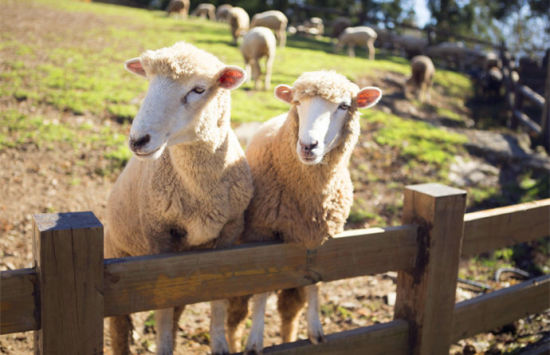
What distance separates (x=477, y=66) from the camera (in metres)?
19.5

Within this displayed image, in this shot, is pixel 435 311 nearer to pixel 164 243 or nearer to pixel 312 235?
pixel 312 235

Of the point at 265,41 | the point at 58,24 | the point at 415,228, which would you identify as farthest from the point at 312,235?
the point at 58,24

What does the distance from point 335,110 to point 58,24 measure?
12.9m

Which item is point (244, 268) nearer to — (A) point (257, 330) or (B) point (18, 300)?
(A) point (257, 330)

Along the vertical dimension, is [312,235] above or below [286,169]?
below

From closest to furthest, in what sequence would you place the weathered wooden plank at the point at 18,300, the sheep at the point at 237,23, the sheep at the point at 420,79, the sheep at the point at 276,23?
the weathered wooden plank at the point at 18,300, the sheep at the point at 420,79, the sheep at the point at 237,23, the sheep at the point at 276,23

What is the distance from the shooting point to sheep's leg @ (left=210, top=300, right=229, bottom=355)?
2457 millimetres

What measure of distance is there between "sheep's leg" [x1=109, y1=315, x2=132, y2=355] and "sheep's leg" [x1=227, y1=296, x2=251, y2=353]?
63cm

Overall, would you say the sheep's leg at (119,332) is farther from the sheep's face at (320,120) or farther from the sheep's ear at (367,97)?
the sheep's ear at (367,97)

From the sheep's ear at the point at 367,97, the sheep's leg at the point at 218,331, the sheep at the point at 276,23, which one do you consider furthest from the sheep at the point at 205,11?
the sheep's leg at the point at 218,331

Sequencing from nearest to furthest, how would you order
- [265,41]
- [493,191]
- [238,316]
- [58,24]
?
[238,316], [493,191], [265,41], [58,24]

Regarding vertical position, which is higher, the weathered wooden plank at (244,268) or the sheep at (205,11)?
the sheep at (205,11)

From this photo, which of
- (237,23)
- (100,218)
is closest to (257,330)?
(100,218)

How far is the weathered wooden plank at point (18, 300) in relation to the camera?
148 cm
